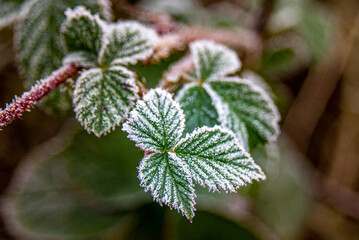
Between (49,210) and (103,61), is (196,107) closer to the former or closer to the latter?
(103,61)

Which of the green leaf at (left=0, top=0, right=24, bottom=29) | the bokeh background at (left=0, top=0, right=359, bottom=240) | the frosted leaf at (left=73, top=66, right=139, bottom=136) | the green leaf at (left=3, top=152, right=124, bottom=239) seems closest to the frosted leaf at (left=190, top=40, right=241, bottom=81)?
the frosted leaf at (left=73, top=66, right=139, bottom=136)

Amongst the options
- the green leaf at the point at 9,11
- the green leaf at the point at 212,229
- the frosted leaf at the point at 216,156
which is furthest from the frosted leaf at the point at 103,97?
the green leaf at the point at 212,229

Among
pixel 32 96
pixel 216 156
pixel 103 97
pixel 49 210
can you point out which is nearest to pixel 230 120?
pixel 216 156

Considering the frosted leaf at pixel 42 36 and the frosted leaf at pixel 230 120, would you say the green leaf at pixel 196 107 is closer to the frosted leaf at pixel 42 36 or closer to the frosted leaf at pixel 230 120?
the frosted leaf at pixel 230 120

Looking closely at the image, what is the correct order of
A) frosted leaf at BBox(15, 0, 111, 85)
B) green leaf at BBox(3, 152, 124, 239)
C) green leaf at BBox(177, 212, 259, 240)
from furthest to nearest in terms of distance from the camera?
green leaf at BBox(3, 152, 124, 239) < green leaf at BBox(177, 212, 259, 240) < frosted leaf at BBox(15, 0, 111, 85)

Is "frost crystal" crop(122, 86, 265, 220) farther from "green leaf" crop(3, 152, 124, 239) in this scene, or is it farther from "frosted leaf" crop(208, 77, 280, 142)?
"green leaf" crop(3, 152, 124, 239)

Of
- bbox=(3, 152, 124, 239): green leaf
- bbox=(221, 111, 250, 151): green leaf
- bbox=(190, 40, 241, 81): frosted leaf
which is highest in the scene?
bbox=(190, 40, 241, 81): frosted leaf

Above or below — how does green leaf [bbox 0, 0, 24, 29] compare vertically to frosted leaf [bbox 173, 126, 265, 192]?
above
